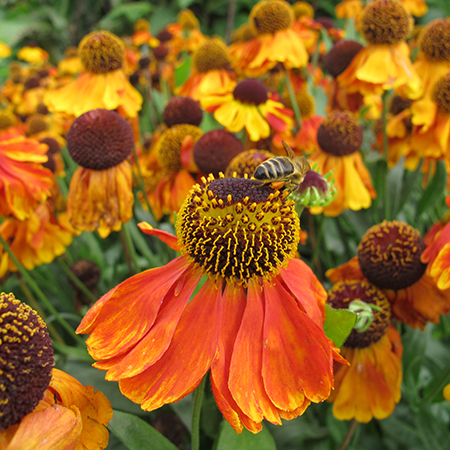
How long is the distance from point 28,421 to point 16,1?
8852mm

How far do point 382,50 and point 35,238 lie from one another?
115 centimetres

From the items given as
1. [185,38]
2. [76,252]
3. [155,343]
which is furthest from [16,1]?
[155,343]

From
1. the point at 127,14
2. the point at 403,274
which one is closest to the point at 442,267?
the point at 403,274

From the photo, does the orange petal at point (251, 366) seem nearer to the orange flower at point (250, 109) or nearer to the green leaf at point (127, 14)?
the orange flower at point (250, 109)

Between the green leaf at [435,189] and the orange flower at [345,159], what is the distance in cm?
23

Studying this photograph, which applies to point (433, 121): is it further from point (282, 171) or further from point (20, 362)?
point (20, 362)

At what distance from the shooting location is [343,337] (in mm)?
597

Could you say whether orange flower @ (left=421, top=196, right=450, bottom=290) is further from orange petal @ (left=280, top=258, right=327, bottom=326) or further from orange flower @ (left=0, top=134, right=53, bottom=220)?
orange flower @ (left=0, top=134, right=53, bottom=220)

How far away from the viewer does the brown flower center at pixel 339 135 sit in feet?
3.87

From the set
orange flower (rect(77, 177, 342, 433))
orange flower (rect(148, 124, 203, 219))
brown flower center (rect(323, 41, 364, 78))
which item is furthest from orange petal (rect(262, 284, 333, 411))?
brown flower center (rect(323, 41, 364, 78))

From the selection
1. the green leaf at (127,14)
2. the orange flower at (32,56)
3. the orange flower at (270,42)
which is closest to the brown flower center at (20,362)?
the orange flower at (270,42)

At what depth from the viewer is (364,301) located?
0.81 metres

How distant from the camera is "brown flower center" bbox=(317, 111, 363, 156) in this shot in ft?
3.87

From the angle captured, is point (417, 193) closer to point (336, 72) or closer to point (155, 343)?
point (336, 72)
